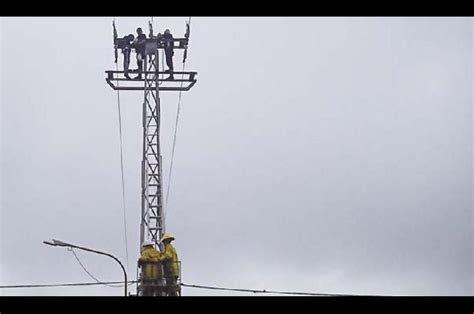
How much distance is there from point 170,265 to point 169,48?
5.92 meters

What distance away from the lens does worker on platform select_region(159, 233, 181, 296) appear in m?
14.0

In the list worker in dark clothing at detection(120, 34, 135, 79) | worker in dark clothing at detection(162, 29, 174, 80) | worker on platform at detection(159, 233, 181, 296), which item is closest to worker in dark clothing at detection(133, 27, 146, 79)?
worker in dark clothing at detection(120, 34, 135, 79)

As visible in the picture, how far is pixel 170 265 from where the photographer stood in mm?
14016

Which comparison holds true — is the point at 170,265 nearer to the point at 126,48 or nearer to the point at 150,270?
the point at 150,270

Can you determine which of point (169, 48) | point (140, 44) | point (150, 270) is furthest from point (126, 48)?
point (150, 270)

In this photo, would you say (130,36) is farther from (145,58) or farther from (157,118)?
(157,118)

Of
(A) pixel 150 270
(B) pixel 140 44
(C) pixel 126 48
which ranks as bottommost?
(A) pixel 150 270

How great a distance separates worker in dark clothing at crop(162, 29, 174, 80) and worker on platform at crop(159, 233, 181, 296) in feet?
17.5

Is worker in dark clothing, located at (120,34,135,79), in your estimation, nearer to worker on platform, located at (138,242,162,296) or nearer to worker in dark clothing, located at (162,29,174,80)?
worker in dark clothing, located at (162,29,174,80)
